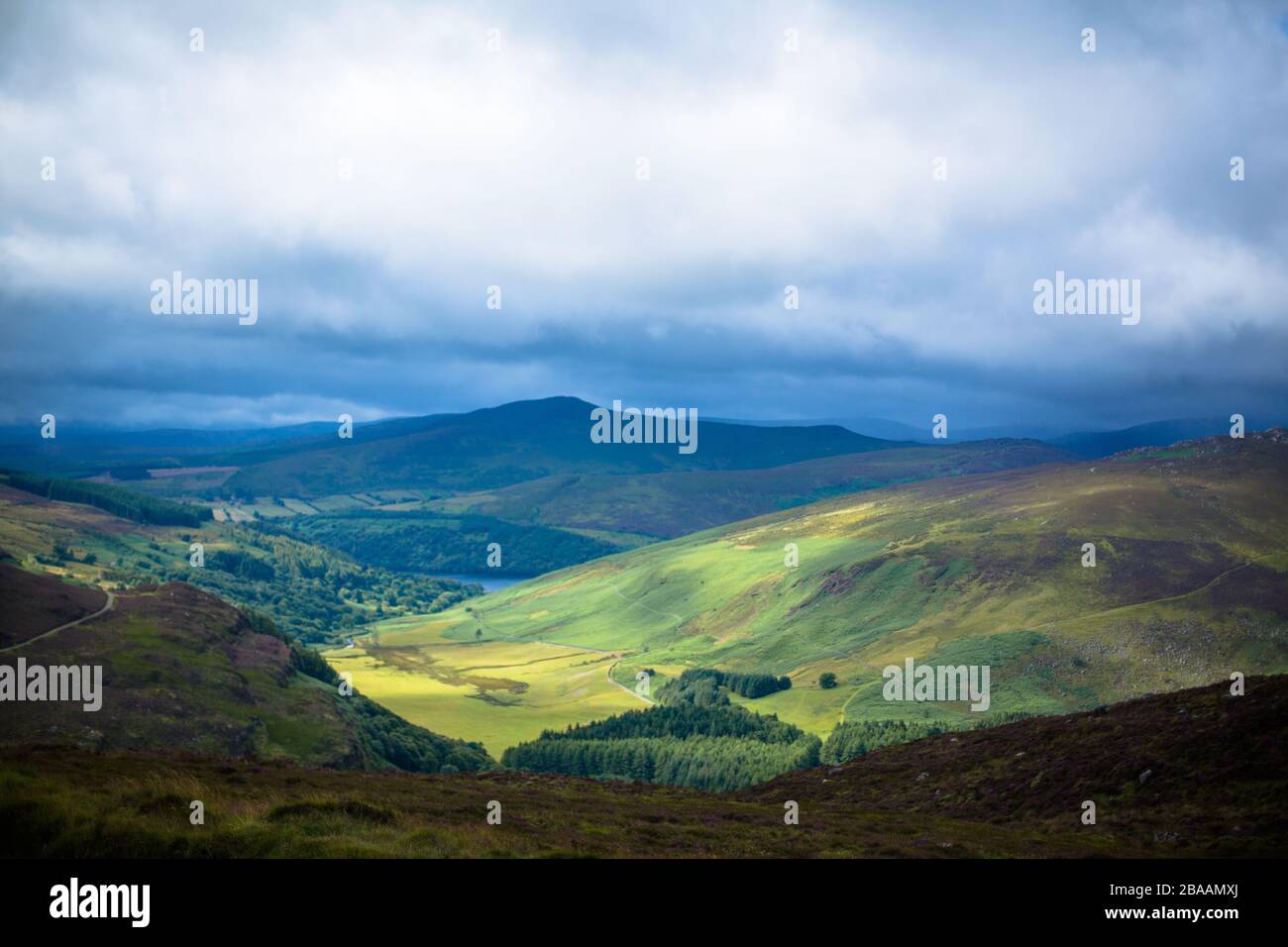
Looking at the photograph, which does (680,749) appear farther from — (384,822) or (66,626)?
(384,822)

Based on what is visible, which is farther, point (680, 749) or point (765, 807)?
point (680, 749)

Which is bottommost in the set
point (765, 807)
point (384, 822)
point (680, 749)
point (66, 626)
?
point (680, 749)

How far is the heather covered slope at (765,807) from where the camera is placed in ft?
87.2

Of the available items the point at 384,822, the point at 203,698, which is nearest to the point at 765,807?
the point at 384,822

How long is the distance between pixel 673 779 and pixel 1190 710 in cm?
8898

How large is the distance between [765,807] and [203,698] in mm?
96284

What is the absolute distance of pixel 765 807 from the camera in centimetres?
5053

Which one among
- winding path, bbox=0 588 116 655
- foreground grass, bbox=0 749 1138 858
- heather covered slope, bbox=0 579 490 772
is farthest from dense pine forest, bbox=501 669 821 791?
foreground grass, bbox=0 749 1138 858

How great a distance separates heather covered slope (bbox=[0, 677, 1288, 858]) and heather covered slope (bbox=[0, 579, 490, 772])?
202 ft

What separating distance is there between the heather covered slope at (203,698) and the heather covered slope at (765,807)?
61.5m

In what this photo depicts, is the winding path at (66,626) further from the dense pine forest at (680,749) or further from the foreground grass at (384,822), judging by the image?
the foreground grass at (384,822)

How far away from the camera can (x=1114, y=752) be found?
5181 centimetres
